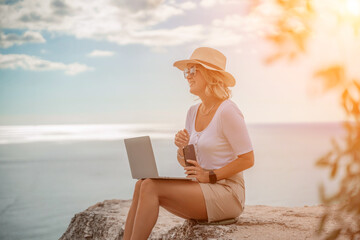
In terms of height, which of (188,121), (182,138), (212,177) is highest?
(188,121)

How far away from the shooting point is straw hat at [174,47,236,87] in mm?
3385

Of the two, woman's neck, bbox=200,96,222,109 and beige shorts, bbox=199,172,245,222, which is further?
woman's neck, bbox=200,96,222,109

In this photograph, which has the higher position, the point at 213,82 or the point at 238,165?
the point at 213,82

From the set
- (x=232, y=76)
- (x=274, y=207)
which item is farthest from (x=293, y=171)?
(x=232, y=76)

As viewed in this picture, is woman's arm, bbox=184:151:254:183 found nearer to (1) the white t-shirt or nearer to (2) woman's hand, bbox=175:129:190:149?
(1) the white t-shirt

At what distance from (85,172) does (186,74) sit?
16.0 metres

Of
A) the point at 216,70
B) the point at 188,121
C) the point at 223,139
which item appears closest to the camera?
the point at 223,139

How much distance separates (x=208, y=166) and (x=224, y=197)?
0.29m

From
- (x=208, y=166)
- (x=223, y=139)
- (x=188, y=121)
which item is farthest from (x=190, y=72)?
(x=208, y=166)

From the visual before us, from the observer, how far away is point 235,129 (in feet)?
10.2

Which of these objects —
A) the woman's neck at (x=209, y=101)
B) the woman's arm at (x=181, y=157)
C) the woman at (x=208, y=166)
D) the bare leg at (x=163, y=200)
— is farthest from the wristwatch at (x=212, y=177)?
the woman's neck at (x=209, y=101)

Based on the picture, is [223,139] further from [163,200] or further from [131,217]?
[131,217]

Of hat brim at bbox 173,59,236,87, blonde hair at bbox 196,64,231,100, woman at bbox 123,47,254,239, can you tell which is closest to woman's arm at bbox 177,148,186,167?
woman at bbox 123,47,254,239

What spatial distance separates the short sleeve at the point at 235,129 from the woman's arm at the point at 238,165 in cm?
4
